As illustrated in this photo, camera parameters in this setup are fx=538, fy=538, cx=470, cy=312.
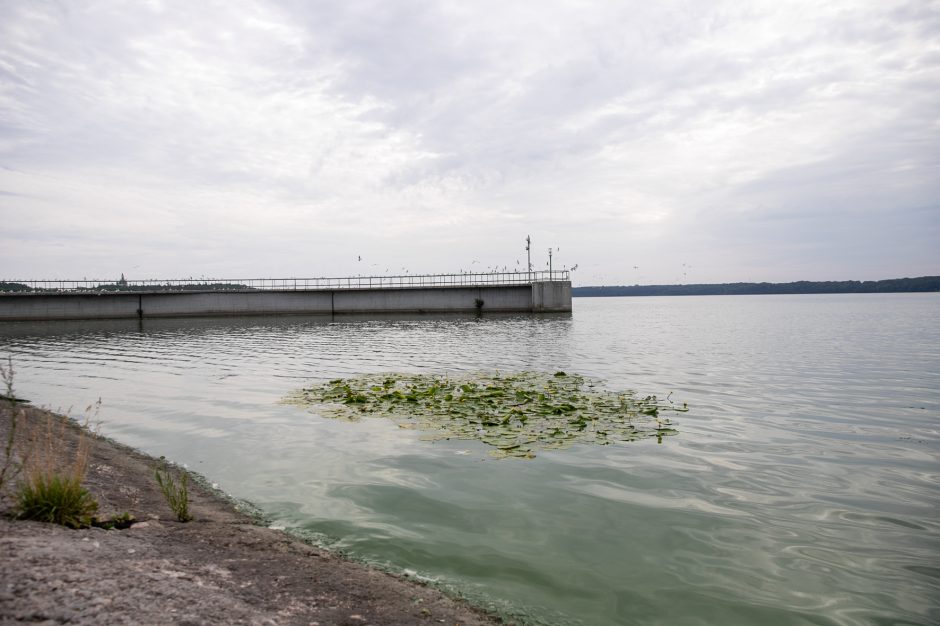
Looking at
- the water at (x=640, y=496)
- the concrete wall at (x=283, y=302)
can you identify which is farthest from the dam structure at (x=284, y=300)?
the water at (x=640, y=496)

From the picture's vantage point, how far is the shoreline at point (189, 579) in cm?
451

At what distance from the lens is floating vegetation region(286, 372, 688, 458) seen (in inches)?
500

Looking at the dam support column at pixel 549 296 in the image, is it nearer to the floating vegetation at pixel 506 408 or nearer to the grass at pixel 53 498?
the floating vegetation at pixel 506 408

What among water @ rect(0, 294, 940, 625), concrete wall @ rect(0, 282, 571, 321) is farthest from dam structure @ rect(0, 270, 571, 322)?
water @ rect(0, 294, 940, 625)

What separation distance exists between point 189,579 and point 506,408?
1040cm

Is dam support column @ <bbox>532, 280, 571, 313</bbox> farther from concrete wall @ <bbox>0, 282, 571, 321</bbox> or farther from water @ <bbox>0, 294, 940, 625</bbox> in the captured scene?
water @ <bbox>0, 294, 940, 625</bbox>

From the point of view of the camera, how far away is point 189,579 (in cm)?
535

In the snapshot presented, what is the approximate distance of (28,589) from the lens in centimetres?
448

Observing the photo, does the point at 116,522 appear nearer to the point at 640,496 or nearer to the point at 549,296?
the point at 640,496

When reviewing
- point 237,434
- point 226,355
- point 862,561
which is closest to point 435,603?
point 862,561

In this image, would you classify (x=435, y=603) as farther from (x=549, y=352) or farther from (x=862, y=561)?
(x=549, y=352)

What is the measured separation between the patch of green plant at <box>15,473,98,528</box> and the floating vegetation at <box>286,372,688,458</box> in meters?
7.17

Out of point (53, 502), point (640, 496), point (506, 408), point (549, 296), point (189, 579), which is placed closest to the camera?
point (189, 579)

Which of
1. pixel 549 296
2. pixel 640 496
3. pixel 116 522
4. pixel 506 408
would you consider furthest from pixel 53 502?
pixel 549 296
